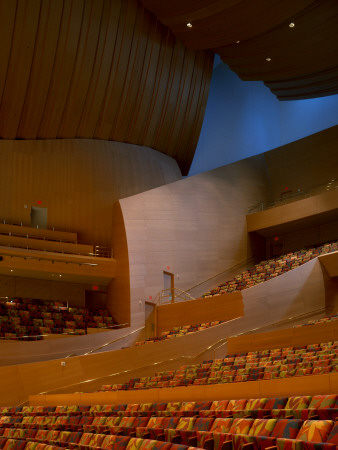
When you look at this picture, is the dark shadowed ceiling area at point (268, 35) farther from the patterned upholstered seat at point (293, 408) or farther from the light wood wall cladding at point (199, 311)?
the patterned upholstered seat at point (293, 408)

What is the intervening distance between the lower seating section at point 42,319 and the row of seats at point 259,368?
11.8ft

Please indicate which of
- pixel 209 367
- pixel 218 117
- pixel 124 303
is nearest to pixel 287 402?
pixel 209 367

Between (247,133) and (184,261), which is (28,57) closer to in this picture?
(184,261)

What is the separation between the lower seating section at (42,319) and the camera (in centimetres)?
1156

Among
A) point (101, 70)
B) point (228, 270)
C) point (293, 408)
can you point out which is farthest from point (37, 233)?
point (293, 408)

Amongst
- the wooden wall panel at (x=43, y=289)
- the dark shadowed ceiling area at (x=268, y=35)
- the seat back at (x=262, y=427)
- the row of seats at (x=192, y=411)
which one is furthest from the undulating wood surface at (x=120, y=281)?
the seat back at (x=262, y=427)

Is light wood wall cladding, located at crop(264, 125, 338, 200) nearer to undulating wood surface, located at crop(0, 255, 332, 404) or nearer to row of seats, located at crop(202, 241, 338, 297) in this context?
row of seats, located at crop(202, 241, 338, 297)

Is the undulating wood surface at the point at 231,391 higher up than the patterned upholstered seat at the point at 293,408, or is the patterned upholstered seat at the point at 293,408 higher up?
the patterned upholstered seat at the point at 293,408

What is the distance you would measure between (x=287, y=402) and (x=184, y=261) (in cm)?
1100

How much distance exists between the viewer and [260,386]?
5.15 m

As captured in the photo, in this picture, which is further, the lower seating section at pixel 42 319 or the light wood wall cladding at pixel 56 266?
the light wood wall cladding at pixel 56 266

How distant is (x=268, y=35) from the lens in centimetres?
1480

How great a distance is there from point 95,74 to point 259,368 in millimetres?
10376

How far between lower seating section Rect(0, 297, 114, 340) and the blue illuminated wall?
7.00 metres
